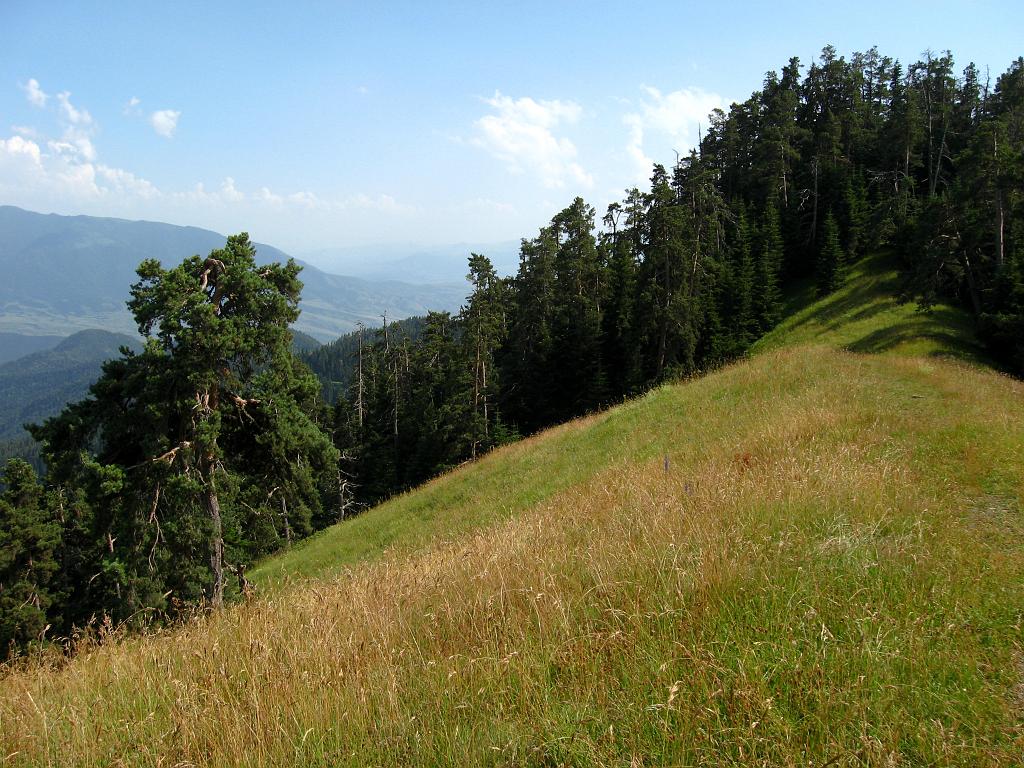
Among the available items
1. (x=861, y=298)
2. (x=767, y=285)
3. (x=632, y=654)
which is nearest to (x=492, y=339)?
(x=767, y=285)

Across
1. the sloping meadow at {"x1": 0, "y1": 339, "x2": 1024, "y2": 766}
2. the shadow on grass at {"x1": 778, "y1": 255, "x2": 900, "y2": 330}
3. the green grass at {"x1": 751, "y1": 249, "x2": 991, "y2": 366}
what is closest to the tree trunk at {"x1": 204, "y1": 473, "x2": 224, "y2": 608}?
the sloping meadow at {"x1": 0, "y1": 339, "x2": 1024, "y2": 766}

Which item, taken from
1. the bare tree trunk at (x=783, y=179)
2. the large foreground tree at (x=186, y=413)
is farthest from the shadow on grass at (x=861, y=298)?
the large foreground tree at (x=186, y=413)

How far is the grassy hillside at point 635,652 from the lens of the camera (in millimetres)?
2365

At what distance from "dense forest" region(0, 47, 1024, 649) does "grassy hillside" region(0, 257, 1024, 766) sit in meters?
1.93

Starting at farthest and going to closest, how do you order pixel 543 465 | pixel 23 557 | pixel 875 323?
1. pixel 875 323
2. pixel 23 557
3. pixel 543 465

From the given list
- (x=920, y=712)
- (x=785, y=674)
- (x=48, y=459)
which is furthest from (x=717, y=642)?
(x=48, y=459)

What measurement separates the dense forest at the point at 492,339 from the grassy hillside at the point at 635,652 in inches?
75.9

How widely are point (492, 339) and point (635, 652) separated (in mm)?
37858

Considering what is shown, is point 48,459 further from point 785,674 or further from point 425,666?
point 785,674

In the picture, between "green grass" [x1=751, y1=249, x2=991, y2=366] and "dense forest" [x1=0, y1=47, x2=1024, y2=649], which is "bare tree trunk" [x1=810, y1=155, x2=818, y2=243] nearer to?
"dense forest" [x1=0, y1=47, x2=1024, y2=649]

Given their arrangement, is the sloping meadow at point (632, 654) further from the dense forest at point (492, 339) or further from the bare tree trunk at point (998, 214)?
the bare tree trunk at point (998, 214)

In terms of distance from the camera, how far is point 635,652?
2949mm

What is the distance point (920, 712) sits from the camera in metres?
2.40

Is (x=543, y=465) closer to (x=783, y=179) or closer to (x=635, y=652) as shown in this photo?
(x=635, y=652)
